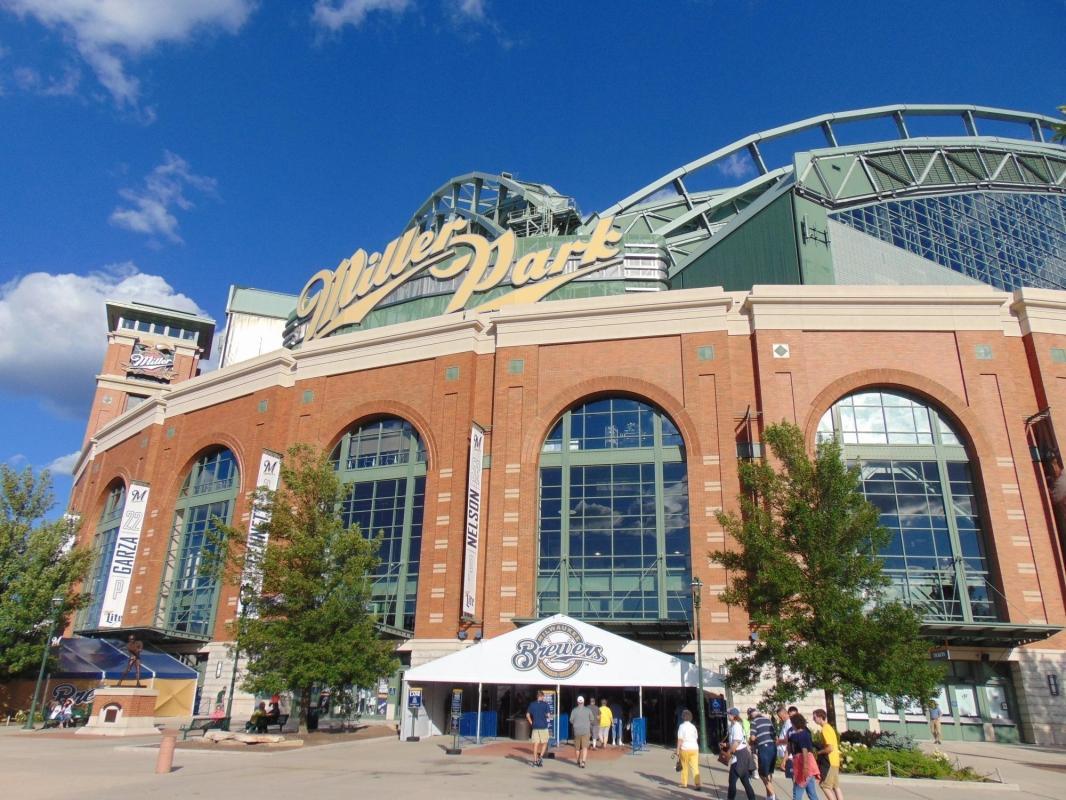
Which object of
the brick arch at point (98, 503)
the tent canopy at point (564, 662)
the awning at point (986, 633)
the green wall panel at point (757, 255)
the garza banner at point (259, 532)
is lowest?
the tent canopy at point (564, 662)

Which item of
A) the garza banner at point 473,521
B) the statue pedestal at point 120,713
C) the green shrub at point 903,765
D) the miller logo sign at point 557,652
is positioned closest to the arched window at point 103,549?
the statue pedestal at point 120,713

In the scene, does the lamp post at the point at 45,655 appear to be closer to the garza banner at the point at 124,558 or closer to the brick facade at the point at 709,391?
the garza banner at the point at 124,558

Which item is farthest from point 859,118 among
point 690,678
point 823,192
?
point 690,678

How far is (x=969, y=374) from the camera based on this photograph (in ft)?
106

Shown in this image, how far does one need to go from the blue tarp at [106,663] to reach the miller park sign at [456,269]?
68.2ft

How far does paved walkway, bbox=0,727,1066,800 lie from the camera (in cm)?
1500

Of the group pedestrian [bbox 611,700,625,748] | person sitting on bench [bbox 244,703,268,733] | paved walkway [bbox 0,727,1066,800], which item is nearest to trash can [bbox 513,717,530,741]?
pedestrian [bbox 611,700,625,748]

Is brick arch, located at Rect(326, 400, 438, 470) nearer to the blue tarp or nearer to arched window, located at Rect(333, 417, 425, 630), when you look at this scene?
arched window, located at Rect(333, 417, 425, 630)

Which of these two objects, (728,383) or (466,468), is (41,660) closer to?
(466,468)

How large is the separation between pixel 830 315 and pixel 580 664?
18695mm

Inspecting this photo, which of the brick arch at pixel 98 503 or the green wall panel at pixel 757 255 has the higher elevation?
the green wall panel at pixel 757 255

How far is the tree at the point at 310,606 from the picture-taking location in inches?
1015

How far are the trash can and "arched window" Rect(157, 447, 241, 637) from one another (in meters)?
18.1

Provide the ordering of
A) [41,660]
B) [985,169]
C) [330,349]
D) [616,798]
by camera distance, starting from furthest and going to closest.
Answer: [985,169], [330,349], [41,660], [616,798]
